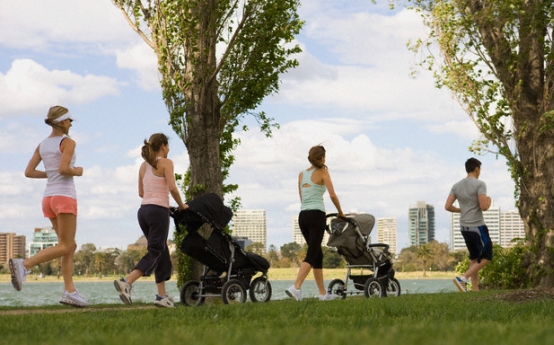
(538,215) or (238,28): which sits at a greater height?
(238,28)

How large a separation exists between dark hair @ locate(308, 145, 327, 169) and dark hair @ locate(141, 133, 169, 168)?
7.32 feet

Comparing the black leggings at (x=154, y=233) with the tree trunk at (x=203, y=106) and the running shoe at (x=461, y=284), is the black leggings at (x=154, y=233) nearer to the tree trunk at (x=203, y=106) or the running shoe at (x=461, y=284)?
the tree trunk at (x=203, y=106)

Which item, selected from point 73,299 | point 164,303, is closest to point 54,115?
point 73,299

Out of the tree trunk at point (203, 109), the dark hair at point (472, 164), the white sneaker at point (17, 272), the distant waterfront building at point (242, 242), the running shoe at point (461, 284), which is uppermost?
the tree trunk at point (203, 109)

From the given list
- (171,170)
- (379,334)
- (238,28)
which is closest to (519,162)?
(238,28)

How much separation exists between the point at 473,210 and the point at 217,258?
203 inches

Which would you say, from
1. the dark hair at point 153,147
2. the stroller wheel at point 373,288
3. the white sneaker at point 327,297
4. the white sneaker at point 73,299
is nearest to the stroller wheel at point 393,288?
the stroller wheel at point 373,288

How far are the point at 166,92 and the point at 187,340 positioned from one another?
1167 cm

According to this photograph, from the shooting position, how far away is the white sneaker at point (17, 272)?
9.56 meters

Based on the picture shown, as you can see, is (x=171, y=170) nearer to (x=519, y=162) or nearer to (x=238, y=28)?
(x=238, y=28)

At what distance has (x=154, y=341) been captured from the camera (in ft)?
16.3

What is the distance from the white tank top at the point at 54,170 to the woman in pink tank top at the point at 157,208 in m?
1.07

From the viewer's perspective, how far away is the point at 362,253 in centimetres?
1283

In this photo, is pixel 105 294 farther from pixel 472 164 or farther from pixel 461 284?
pixel 472 164
